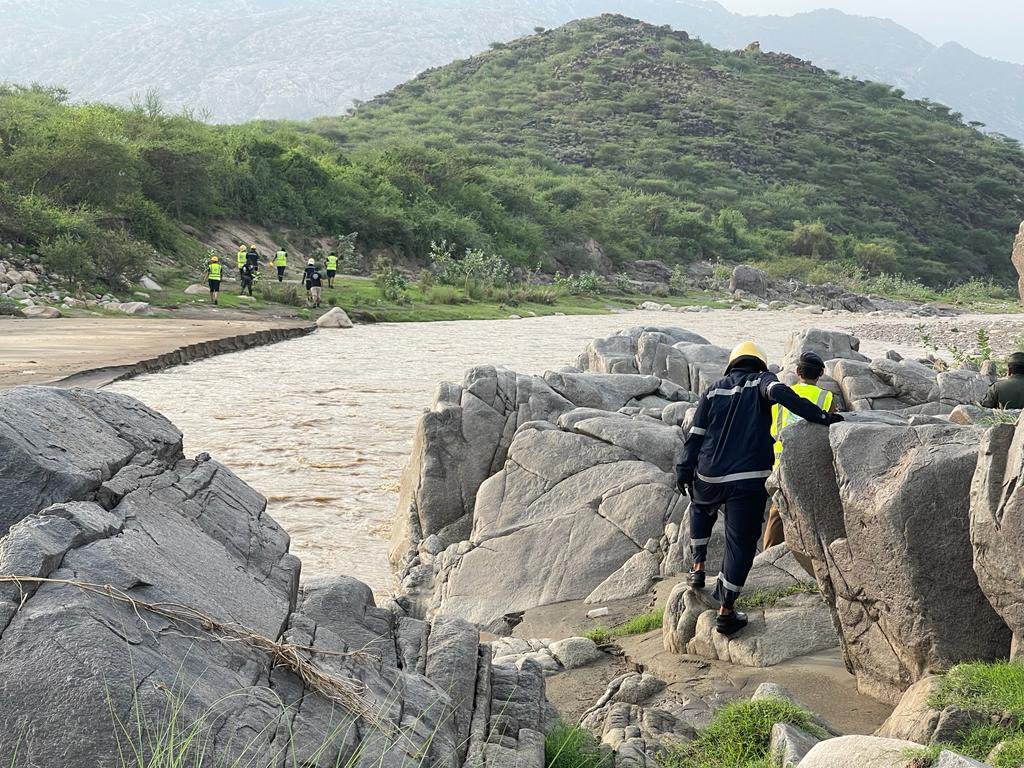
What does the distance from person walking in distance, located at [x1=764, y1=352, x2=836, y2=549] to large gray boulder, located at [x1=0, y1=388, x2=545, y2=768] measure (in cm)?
239

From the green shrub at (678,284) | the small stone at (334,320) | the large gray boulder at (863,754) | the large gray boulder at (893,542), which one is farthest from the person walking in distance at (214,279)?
the large gray boulder at (863,754)

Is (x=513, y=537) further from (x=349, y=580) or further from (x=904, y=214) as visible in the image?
(x=904, y=214)

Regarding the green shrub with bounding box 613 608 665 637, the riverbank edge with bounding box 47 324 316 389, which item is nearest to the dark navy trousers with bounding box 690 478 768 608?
the green shrub with bounding box 613 608 665 637

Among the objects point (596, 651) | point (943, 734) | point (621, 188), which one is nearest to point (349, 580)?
point (596, 651)

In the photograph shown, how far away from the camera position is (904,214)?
8281 centimetres

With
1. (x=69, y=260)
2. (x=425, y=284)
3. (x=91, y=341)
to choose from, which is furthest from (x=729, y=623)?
(x=425, y=284)

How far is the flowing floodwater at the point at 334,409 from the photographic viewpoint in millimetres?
10859

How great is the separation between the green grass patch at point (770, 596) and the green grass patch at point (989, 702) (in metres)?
1.97

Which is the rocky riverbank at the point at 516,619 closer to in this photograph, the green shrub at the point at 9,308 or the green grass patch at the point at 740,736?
the green grass patch at the point at 740,736

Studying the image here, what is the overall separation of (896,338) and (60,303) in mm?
23900

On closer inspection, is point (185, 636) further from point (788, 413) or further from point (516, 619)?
point (516, 619)

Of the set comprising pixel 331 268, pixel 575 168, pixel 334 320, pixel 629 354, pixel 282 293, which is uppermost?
pixel 575 168

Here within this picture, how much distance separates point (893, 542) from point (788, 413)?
132 cm

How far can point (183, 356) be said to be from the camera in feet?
69.0
